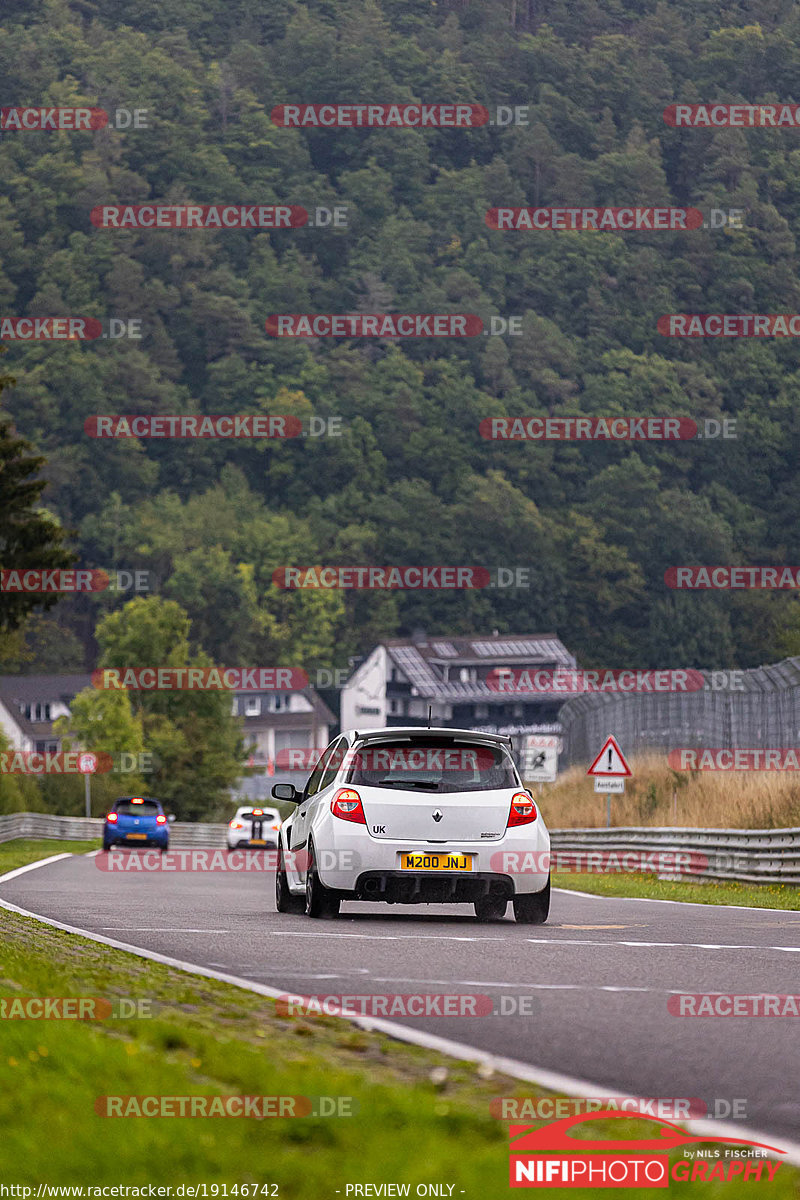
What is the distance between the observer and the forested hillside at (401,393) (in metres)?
160

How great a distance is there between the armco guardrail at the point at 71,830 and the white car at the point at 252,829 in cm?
556

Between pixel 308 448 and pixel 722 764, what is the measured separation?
5744 inches

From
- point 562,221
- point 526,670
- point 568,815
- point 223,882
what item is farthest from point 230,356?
point 223,882

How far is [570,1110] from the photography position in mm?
5965

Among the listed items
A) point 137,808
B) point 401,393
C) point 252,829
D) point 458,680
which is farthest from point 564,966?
point 401,393

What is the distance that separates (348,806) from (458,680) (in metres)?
131

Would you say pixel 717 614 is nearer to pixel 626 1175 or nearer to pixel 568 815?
pixel 568 815

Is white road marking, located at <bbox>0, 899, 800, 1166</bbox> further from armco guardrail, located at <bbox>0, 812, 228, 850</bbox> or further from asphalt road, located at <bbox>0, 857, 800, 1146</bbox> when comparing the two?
armco guardrail, located at <bbox>0, 812, 228, 850</bbox>

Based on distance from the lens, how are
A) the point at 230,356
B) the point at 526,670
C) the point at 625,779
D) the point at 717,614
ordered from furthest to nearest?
the point at 230,356 → the point at 717,614 → the point at 526,670 → the point at 625,779

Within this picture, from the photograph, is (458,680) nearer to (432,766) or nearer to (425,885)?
(432,766)

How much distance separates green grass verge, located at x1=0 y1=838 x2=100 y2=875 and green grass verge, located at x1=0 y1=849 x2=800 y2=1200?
25.7 m

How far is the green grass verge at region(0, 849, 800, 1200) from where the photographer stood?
4.90m

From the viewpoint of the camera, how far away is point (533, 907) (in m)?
15.2

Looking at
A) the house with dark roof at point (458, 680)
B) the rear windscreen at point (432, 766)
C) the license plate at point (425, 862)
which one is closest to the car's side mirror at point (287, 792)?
the rear windscreen at point (432, 766)
